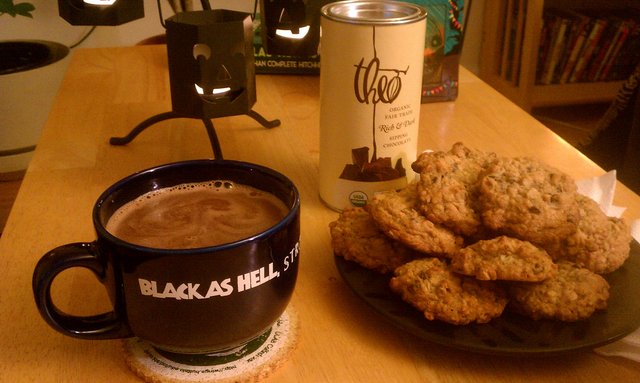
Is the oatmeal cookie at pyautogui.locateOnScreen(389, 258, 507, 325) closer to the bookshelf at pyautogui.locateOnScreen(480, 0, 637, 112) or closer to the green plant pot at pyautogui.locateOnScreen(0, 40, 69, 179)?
the green plant pot at pyautogui.locateOnScreen(0, 40, 69, 179)

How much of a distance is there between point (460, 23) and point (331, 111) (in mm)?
445

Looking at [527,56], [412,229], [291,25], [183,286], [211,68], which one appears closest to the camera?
[183,286]

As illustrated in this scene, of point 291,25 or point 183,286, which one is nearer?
point 183,286

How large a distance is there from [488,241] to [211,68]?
434 mm

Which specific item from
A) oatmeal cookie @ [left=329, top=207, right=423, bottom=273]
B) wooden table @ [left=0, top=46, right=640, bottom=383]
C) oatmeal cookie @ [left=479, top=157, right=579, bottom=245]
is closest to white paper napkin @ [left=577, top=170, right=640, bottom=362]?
wooden table @ [left=0, top=46, right=640, bottom=383]

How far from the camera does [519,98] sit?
8.10 ft

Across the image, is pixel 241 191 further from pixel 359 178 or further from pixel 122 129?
pixel 122 129

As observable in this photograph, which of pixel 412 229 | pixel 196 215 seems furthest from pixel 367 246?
pixel 196 215

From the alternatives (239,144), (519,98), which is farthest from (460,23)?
(519,98)

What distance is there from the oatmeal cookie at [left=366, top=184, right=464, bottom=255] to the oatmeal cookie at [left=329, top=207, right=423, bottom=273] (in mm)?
20

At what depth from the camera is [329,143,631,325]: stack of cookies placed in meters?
0.50

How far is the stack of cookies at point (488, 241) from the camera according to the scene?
50cm

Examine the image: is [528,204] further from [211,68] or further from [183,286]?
[211,68]

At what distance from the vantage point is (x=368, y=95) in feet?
2.21
